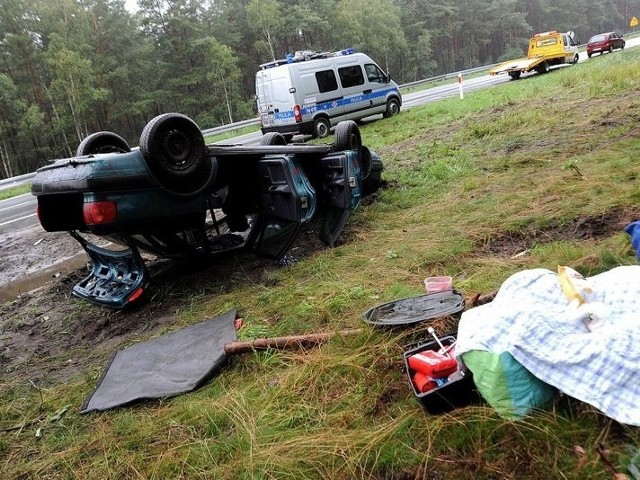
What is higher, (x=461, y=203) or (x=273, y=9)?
(x=273, y=9)

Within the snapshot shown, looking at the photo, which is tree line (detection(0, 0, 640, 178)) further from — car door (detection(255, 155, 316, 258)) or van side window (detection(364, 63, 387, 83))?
car door (detection(255, 155, 316, 258))

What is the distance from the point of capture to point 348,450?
201 cm

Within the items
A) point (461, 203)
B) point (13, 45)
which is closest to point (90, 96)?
point (13, 45)

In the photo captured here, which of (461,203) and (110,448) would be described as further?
(461,203)

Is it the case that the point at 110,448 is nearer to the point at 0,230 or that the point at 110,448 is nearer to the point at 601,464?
the point at 601,464

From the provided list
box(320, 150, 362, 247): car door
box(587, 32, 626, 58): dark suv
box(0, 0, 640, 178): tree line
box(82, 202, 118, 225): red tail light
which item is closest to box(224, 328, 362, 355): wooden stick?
box(82, 202, 118, 225): red tail light

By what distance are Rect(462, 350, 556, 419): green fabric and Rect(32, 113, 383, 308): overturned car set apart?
9.40 feet

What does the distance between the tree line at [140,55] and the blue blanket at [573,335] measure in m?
31.7

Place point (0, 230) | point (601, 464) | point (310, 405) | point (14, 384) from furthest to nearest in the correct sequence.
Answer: point (0, 230) < point (14, 384) < point (310, 405) < point (601, 464)

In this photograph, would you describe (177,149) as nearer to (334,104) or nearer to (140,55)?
(334,104)

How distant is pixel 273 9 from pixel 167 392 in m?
38.6

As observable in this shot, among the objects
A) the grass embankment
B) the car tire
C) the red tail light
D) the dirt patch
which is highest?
the car tire

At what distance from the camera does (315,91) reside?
1393cm

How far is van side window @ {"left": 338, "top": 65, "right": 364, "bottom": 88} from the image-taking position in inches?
578
